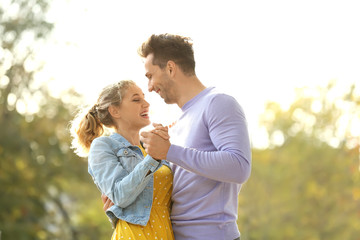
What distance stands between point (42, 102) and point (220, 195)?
520 inches

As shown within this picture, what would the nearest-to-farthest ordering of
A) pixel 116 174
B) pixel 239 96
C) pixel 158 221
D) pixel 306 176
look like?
pixel 116 174 < pixel 158 221 < pixel 239 96 < pixel 306 176

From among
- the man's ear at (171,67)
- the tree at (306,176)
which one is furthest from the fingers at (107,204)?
the tree at (306,176)

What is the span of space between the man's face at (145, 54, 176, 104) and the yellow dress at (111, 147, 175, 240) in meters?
0.36

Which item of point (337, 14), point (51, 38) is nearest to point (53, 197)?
point (51, 38)

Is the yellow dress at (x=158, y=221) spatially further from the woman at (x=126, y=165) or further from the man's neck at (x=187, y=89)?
the man's neck at (x=187, y=89)

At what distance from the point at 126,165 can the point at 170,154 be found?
30 cm

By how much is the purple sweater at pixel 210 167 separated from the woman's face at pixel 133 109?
0.70 feet

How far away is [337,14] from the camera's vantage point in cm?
2239

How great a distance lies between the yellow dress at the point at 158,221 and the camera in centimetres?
277

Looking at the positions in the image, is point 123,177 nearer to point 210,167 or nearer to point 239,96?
Result: point 210,167

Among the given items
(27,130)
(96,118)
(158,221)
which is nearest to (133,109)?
(96,118)

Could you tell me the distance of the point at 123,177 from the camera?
2.75 m

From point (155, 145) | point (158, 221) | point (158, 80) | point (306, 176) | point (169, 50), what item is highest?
point (169, 50)

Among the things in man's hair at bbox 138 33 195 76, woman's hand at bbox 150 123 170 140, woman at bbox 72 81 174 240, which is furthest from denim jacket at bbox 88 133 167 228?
man's hair at bbox 138 33 195 76
